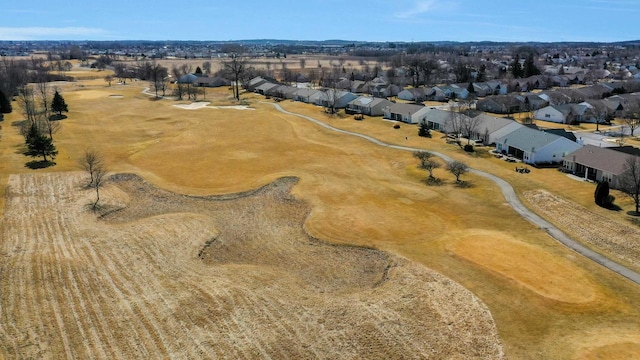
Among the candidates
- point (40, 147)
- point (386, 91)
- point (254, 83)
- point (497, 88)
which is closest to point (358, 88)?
point (386, 91)

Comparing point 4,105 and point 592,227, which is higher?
point 4,105

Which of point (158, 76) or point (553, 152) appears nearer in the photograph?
point (553, 152)

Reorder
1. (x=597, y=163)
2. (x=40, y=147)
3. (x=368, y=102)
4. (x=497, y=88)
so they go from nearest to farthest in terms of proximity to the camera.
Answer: (x=597, y=163) → (x=40, y=147) → (x=368, y=102) → (x=497, y=88)

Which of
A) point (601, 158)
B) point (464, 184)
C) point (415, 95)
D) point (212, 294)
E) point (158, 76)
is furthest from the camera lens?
point (158, 76)

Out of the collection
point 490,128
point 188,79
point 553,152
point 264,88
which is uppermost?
point 188,79

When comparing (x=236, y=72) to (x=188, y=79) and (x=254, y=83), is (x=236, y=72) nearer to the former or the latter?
(x=254, y=83)

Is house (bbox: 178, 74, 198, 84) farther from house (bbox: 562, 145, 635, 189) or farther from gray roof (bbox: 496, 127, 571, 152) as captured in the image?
house (bbox: 562, 145, 635, 189)

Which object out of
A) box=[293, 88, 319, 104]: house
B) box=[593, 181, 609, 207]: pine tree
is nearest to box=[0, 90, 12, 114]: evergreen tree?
box=[293, 88, 319, 104]: house

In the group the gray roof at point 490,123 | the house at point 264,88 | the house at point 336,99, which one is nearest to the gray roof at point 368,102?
the house at point 336,99
